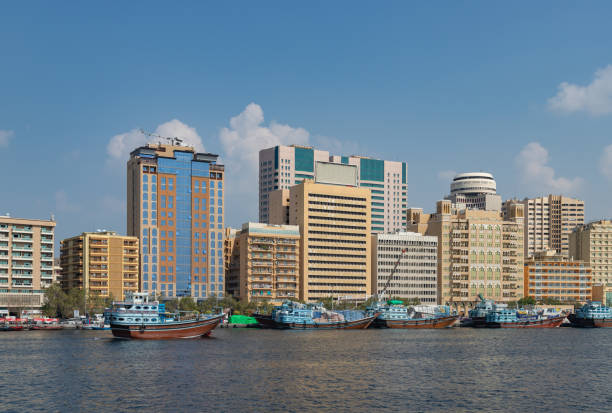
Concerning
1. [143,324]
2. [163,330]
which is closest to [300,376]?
[163,330]

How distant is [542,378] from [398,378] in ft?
68.3

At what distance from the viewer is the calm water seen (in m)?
87.8

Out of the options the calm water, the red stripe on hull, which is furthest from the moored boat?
the calm water

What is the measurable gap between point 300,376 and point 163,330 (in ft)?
235

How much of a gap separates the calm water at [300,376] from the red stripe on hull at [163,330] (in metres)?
5.11

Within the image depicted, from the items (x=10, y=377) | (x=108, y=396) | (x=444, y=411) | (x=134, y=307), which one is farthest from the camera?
(x=134, y=307)

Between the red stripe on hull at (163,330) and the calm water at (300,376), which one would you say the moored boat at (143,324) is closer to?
the red stripe on hull at (163,330)

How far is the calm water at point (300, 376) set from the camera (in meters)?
87.8

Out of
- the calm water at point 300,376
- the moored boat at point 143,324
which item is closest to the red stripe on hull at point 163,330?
the moored boat at point 143,324

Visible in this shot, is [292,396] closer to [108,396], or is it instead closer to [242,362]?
[108,396]

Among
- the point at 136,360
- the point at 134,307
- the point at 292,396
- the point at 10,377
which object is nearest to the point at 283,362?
the point at 136,360

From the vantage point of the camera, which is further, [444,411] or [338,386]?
[338,386]

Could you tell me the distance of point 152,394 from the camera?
9225 centimetres

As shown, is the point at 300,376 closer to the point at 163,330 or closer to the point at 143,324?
the point at 163,330
